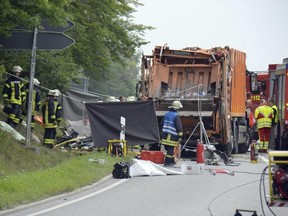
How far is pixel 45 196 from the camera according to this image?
11.8m

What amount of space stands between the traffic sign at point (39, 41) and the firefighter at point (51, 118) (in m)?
3.32

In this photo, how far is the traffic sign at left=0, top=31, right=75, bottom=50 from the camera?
52.2ft

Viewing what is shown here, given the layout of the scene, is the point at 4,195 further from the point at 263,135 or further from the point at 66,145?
the point at 263,135

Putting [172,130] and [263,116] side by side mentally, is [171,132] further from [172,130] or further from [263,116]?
[263,116]

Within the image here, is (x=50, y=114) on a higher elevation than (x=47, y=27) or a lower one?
lower

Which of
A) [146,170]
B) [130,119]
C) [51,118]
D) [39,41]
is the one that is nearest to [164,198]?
[146,170]

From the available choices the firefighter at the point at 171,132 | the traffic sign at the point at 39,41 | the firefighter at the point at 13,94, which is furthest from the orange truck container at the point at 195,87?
the traffic sign at the point at 39,41

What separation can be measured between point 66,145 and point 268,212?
424 inches

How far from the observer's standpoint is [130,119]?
2058 cm

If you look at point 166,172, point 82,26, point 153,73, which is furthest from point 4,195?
point 82,26

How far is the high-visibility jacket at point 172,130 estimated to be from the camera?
18469mm

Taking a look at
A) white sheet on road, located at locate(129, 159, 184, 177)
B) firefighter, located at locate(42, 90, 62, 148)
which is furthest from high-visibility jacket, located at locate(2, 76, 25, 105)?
white sheet on road, located at locate(129, 159, 184, 177)

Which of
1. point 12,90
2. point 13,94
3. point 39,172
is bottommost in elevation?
point 39,172

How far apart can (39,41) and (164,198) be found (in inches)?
227
